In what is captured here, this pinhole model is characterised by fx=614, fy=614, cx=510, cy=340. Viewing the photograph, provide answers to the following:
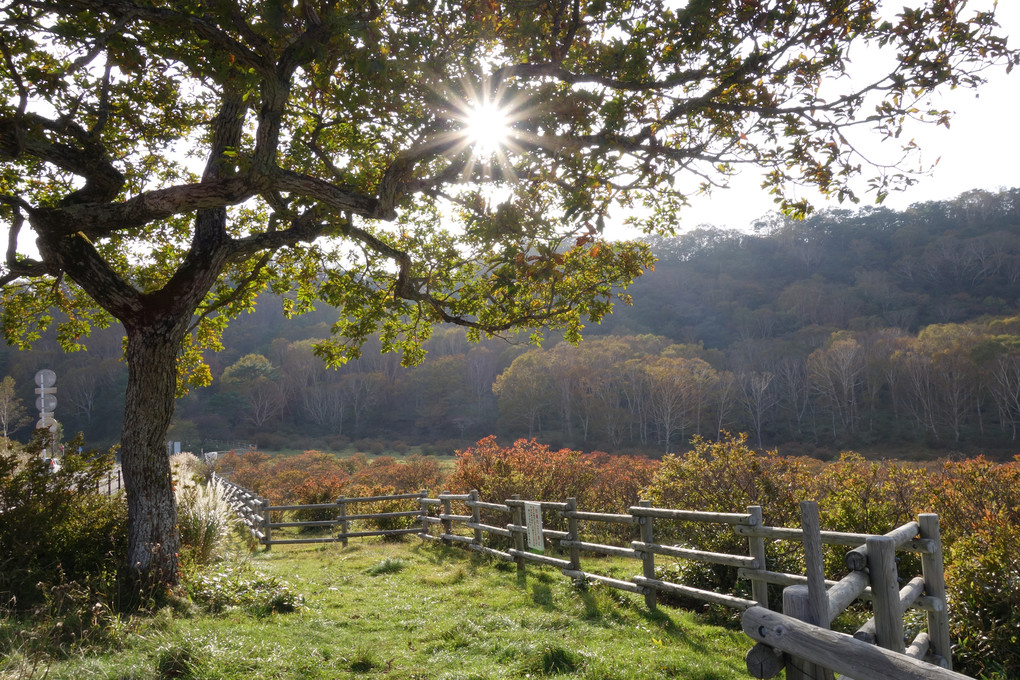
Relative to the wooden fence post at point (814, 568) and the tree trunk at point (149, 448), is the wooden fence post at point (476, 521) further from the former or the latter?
the wooden fence post at point (814, 568)

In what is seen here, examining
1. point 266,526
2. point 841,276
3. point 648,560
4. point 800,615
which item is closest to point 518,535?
point 648,560

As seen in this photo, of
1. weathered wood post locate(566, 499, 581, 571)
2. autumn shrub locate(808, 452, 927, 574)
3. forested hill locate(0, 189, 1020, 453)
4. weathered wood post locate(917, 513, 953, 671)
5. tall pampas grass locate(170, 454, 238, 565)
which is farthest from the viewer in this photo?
forested hill locate(0, 189, 1020, 453)

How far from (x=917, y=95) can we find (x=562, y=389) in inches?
2248

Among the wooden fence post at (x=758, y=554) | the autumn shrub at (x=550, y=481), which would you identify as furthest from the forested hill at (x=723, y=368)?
the wooden fence post at (x=758, y=554)

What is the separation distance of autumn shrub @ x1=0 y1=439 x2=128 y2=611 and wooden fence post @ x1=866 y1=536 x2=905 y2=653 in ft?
23.0

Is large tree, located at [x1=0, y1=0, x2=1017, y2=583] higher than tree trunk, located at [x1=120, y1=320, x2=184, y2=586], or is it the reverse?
large tree, located at [x1=0, y1=0, x2=1017, y2=583]

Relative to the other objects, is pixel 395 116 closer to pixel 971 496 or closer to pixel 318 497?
pixel 971 496

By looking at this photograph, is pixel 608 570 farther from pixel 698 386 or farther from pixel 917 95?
pixel 698 386

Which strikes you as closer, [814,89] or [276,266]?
[814,89]

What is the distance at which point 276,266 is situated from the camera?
38.5 ft

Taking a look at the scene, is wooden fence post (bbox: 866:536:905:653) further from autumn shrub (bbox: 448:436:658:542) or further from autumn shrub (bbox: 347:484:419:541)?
autumn shrub (bbox: 347:484:419:541)

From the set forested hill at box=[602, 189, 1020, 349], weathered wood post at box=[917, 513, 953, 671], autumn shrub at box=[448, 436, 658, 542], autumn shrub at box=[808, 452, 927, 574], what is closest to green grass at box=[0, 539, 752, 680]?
weathered wood post at box=[917, 513, 953, 671]

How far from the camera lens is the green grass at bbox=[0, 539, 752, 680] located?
5133 millimetres

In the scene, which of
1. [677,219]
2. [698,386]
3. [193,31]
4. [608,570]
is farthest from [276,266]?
[698,386]
